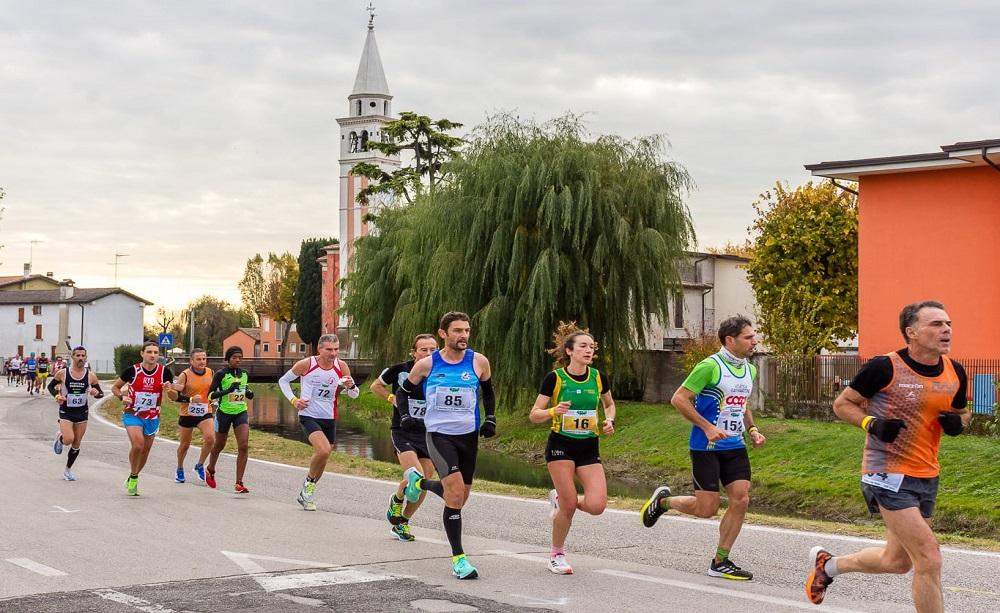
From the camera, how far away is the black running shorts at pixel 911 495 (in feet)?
21.2

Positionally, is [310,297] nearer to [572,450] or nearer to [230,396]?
[230,396]

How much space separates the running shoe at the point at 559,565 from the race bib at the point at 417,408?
2.76 metres

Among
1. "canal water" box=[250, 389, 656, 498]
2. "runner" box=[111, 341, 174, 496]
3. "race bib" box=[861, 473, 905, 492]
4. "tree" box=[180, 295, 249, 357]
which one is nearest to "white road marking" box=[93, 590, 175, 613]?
"race bib" box=[861, 473, 905, 492]

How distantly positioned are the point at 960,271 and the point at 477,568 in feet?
79.4

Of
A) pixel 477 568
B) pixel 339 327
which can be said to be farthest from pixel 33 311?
pixel 477 568

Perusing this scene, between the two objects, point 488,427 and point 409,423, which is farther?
point 409,423

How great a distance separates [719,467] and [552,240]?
23.7 metres

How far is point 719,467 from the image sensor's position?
8.91 m

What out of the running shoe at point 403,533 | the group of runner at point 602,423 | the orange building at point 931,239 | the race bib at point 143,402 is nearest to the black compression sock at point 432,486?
the group of runner at point 602,423

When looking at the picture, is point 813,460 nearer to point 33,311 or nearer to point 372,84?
point 372,84

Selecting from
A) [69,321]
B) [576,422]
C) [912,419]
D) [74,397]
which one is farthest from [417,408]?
[69,321]

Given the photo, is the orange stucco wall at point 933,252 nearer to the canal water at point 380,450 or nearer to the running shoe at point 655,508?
the canal water at point 380,450

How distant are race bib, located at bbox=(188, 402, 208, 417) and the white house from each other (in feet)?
320

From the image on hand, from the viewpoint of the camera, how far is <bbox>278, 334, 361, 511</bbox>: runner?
43.7ft
